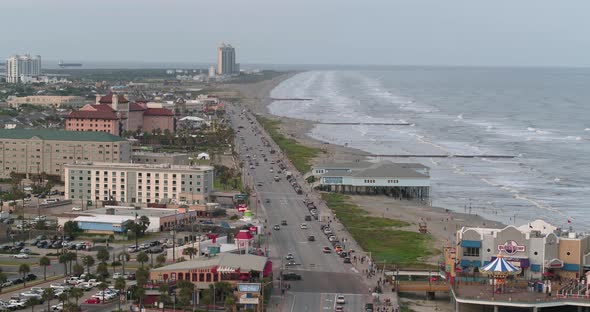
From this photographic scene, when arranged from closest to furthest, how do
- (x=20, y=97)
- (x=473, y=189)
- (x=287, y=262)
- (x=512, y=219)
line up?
(x=287, y=262) → (x=512, y=219) → (x=473, y=189) → (x=20, y=97)

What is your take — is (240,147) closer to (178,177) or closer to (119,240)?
(178,177)

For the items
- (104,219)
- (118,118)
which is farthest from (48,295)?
(118,118)

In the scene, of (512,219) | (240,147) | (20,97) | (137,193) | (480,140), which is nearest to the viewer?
(512,219)

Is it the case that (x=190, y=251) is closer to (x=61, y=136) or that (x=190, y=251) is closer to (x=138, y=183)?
(x=138, y=183)

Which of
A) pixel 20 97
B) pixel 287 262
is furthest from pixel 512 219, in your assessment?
pixel 20 97

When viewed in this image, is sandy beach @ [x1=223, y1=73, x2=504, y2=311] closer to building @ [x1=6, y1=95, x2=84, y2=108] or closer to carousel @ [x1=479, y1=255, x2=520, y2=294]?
carousel @ [x1=479, y1=255, x2=520, y2=294]

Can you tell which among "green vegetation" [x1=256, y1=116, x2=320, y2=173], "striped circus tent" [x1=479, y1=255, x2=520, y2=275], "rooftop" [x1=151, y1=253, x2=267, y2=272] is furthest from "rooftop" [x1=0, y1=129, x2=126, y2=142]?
"striped circus tent" [x1=479, y1=255, x2=520, y2=275]

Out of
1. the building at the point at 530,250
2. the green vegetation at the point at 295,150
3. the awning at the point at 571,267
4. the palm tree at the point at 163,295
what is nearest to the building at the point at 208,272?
the palm tree at the point at 163,295
